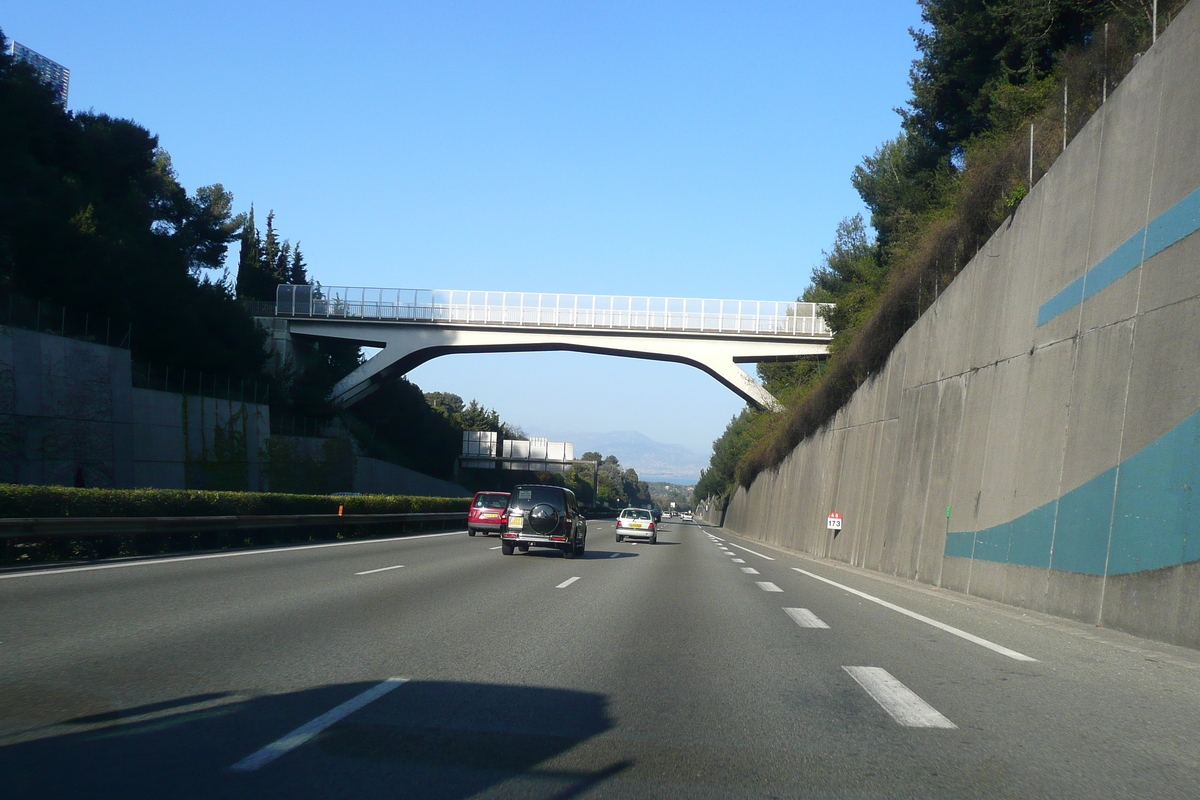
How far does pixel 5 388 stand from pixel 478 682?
1162 inches

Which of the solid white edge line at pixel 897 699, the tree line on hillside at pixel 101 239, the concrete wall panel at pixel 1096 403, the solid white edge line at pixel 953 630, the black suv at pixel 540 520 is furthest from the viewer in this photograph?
the tree line on hillside at pixel 101 239

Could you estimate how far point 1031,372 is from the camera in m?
15.4

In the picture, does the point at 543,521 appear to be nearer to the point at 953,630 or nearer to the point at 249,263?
the point at 953,630

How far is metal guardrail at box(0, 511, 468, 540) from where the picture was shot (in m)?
14.3

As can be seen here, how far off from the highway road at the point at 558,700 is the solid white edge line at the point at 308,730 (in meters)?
0.02

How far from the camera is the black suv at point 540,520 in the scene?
71.2 feet

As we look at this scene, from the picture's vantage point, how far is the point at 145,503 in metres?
18.4

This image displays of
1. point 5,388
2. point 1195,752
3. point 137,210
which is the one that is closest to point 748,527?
point 137,210

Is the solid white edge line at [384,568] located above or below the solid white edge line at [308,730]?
below

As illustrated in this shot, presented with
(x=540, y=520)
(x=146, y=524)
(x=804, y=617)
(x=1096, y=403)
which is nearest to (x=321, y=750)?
(x=804, y=617)

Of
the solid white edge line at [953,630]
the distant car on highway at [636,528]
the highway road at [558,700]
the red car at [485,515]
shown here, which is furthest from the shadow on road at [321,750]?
the distant car on highway at [636,528]

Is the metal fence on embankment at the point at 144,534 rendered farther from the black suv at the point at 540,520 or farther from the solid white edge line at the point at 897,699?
the solid white edge line at the point at 897,699

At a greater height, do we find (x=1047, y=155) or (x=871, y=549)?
(x=1047, y=155)

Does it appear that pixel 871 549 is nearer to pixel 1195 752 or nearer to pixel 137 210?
pixel 1195 752
